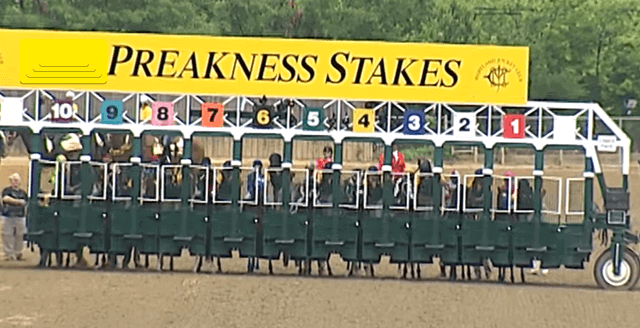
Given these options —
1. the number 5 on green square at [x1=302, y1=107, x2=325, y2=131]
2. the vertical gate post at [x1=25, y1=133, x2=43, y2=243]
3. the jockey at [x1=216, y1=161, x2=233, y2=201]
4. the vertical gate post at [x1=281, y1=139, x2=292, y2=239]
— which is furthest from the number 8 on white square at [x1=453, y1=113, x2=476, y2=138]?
the vertical gate post at [x1=25, y1=133, x2=43, y2=243]

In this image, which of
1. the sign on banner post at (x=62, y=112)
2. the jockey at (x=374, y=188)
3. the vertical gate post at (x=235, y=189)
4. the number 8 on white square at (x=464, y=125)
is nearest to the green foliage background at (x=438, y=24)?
the sign on banner post at (x=62, y=112)

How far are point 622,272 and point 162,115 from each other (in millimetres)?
7173

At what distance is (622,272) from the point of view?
2066cm

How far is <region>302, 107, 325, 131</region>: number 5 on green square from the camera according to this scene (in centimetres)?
2083

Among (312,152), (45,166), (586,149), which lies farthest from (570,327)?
(312,152)

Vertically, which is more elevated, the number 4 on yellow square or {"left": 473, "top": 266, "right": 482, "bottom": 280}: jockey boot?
the number 4 on yellow square

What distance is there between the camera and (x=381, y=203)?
68.4 ft

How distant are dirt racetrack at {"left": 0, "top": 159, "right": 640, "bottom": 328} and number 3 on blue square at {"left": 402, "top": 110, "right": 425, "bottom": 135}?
7.26ft

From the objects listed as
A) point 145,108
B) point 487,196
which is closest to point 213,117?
point 145,108

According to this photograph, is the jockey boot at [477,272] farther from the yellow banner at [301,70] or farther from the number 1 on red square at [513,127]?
the yellow banner at [301,70]

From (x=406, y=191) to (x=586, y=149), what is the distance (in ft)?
8.88

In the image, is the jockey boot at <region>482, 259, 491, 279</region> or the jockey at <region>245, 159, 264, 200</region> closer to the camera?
the jockey at <region>245, 159, 264, 200</region>

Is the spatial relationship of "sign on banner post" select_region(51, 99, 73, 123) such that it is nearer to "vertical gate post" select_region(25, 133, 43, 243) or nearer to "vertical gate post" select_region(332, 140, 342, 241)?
"vertical gate post" select_region(25, 133, 43, 243)

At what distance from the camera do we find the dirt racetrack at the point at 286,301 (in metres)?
15.7
